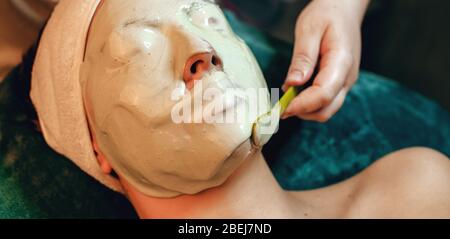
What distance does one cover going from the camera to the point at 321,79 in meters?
0.99

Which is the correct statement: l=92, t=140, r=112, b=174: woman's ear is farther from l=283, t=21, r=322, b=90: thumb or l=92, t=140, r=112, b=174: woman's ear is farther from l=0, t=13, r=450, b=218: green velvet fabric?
l=283, t=21, r=322, b=90: thumb

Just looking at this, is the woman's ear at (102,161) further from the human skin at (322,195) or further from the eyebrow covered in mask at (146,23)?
the eyebrow covered in mask at (146,23)

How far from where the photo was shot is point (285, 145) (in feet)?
4.43

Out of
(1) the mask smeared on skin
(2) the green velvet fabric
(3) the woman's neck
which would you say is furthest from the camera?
(2) the green velvet fabric

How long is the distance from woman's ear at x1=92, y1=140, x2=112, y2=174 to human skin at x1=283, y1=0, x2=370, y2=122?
35cm

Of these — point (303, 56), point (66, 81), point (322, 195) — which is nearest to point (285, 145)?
point (322, 195)

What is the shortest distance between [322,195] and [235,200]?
10.8 inches

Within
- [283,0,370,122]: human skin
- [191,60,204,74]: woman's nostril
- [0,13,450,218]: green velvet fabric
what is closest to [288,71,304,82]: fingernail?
[283,0,370,122]: human skin

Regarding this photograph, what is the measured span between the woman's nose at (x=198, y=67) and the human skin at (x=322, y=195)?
0.43 ft

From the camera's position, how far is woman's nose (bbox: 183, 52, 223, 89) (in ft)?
2.67

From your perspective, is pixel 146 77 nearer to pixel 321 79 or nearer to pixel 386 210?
pixel 321 79

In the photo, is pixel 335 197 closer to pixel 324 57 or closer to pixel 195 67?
pixel 324 57

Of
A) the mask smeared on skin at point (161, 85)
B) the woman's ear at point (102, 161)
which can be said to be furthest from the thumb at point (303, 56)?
the woman's ear at point (102, 161)

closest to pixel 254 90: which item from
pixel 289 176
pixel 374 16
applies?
pixel 289 176
